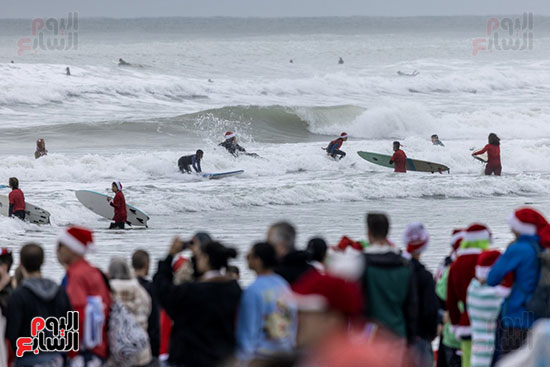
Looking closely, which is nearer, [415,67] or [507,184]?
[507,184]

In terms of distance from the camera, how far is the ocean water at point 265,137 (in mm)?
18375

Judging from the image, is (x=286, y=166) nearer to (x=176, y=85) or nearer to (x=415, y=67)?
(x=176, y=85)

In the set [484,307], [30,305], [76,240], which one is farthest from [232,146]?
[30,305]

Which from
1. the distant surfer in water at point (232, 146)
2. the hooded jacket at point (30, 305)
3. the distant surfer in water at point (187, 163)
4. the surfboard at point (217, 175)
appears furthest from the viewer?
the distant surfer in water at point (232, 146)

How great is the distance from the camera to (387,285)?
5.06 meters

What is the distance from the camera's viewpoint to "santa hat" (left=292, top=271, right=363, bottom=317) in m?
2.74

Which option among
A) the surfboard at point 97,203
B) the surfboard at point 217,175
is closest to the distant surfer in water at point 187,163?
the surfboard at point 217,175

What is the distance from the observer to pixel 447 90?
5403 centimetres

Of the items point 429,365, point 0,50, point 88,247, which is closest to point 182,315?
point 88,247

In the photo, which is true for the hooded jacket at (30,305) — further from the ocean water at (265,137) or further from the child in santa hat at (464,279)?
the ocean water at (265,137)

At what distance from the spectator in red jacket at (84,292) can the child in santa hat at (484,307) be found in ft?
7.39

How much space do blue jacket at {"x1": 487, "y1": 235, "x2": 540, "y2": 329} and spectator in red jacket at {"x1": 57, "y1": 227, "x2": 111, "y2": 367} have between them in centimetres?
230

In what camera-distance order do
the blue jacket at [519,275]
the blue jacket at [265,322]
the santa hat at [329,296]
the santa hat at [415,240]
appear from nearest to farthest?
1. the santa hat at [329,296]
2. the blue jacket at [265,322]
3. the blue jacket at [519,275]
4. the santa hat at [415,240]

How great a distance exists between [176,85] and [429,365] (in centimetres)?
4373
